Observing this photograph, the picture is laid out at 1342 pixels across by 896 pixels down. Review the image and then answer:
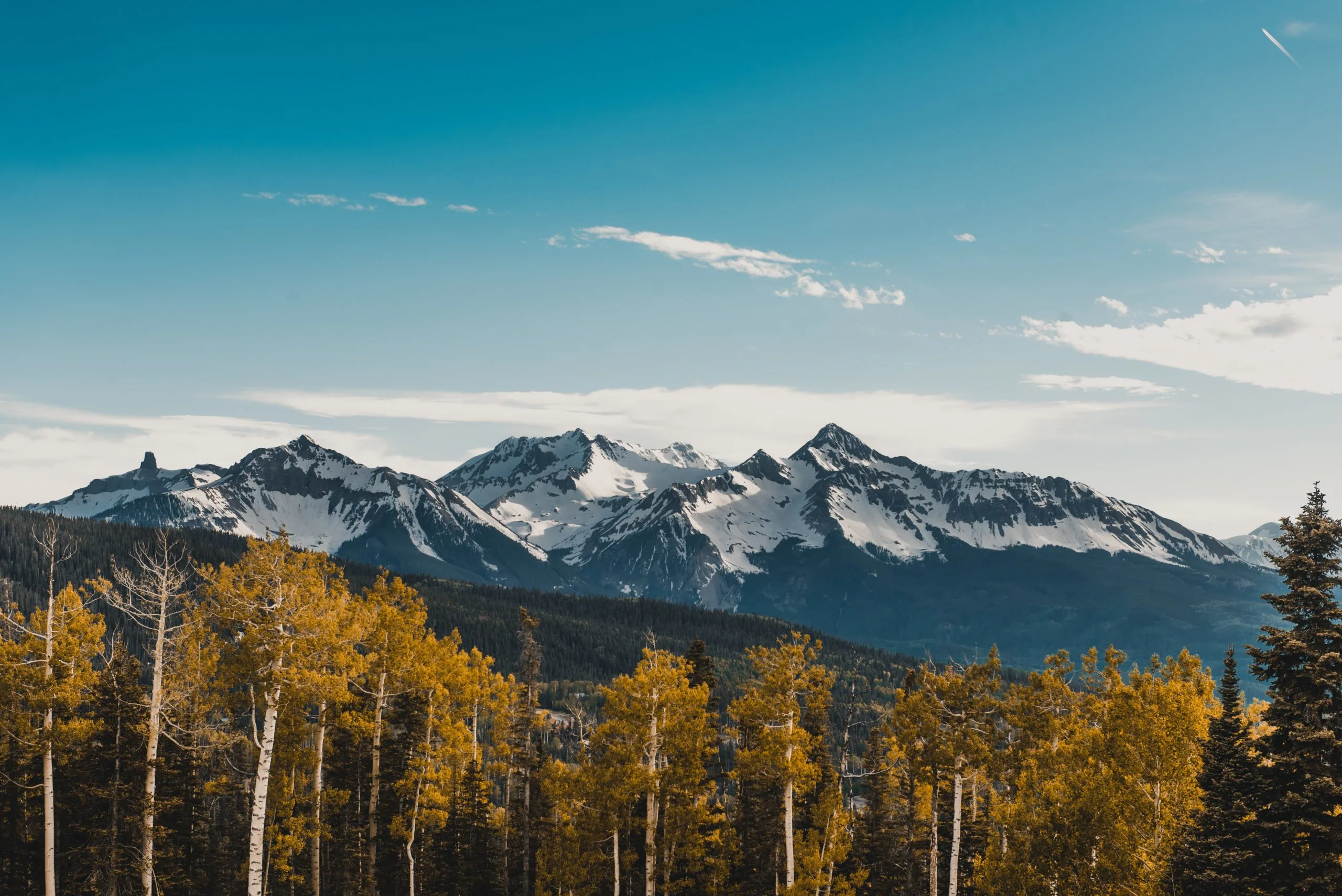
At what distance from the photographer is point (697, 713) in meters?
43.4

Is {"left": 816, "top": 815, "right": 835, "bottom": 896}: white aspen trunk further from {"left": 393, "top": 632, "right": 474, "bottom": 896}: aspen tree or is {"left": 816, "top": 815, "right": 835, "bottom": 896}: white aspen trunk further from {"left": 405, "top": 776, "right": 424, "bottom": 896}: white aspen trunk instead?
{"left": 405, "top": 776, "right": 424, "bottom": 896}: white aspen trunk

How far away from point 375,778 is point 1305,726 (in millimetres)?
36613

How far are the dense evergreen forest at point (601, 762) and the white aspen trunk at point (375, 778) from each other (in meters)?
0.23

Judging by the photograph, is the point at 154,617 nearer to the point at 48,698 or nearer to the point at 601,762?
the point at 48,698

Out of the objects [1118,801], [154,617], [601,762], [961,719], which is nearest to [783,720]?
[961,719]

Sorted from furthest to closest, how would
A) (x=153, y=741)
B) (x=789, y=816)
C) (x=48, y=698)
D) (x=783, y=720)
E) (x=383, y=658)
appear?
(x=383, y=658), (x=783, y=720), (x=789, y=816), (x=48, y=698), (x=153, y=741)

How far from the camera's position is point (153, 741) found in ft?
102

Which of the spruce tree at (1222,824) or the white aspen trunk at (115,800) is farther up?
the spruce tree at (1222,824)

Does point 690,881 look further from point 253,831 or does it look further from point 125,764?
point 125,764

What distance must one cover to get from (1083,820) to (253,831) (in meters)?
28.6

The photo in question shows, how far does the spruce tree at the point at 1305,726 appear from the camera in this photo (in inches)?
969

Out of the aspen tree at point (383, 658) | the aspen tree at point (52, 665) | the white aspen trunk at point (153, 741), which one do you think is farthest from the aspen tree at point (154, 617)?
the aspen tree at point (383, 658)

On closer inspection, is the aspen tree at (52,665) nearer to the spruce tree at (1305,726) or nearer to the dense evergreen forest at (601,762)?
the dense evergreen forest at (601,762)

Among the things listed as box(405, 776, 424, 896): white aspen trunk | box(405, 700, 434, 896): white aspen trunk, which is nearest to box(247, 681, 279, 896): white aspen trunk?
box(405, 700, 434, 896): white aspen trunk
